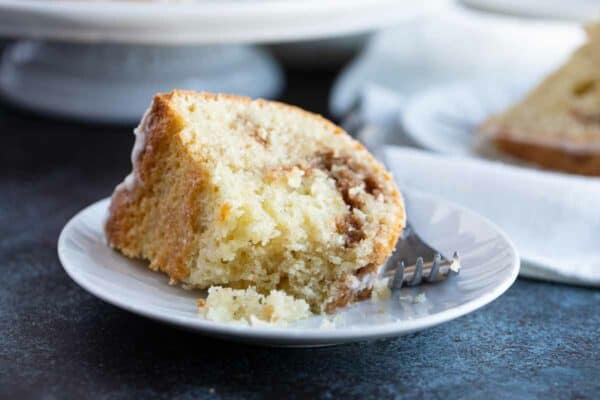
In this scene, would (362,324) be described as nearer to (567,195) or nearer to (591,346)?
(591,346)

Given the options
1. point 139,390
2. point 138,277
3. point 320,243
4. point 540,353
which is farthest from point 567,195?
point 139,390

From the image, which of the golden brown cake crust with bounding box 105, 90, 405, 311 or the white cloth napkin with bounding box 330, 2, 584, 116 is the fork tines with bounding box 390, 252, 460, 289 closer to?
the golden brown cake crust with bounding box 105, 90, 405, 311

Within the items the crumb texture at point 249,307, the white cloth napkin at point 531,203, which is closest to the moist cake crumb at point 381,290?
the crumb texture at point 249,307

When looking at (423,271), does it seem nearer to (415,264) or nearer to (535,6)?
(415,264)

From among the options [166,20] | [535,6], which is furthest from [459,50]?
[166,20]

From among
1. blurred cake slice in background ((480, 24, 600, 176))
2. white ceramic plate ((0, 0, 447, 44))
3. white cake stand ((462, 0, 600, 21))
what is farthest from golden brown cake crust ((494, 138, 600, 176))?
white cake stand ((462, 0, 600, 21))

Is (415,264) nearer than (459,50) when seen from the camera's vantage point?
Yes

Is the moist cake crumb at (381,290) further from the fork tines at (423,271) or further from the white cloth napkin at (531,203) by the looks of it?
the white cloth napkin at (531,203)
